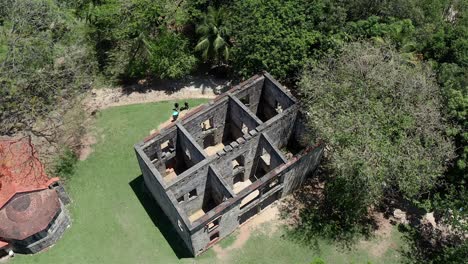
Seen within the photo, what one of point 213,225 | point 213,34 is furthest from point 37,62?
point 213,225

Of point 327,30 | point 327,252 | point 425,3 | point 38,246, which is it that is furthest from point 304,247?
point 425,3

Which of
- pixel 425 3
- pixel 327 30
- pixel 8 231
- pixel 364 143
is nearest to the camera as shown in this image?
pixel 364 143

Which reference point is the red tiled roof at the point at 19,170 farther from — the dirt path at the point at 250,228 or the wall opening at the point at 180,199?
the dirt path at the point at 250,228

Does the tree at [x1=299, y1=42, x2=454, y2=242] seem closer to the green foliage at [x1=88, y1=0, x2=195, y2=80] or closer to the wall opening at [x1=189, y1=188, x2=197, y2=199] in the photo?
the wall opening at [x1=189, y1=188, x2=197, y2=199]

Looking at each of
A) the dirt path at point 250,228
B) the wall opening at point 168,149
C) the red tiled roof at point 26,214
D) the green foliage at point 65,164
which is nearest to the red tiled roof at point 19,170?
the red tiled roof at point 26,214

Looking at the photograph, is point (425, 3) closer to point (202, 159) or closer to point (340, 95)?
point (340, 95)

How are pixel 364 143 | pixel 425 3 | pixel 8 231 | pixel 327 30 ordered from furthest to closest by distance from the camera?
1. pixel 425 3
2. pixel 327 30
3. pixel 8 231
4. pixel 364 143

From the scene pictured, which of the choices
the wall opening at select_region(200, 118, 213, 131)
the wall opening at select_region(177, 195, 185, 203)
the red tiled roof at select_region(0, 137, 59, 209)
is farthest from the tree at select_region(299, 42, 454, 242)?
the red tiled roof at select_region(0, 137, 59, 209)
